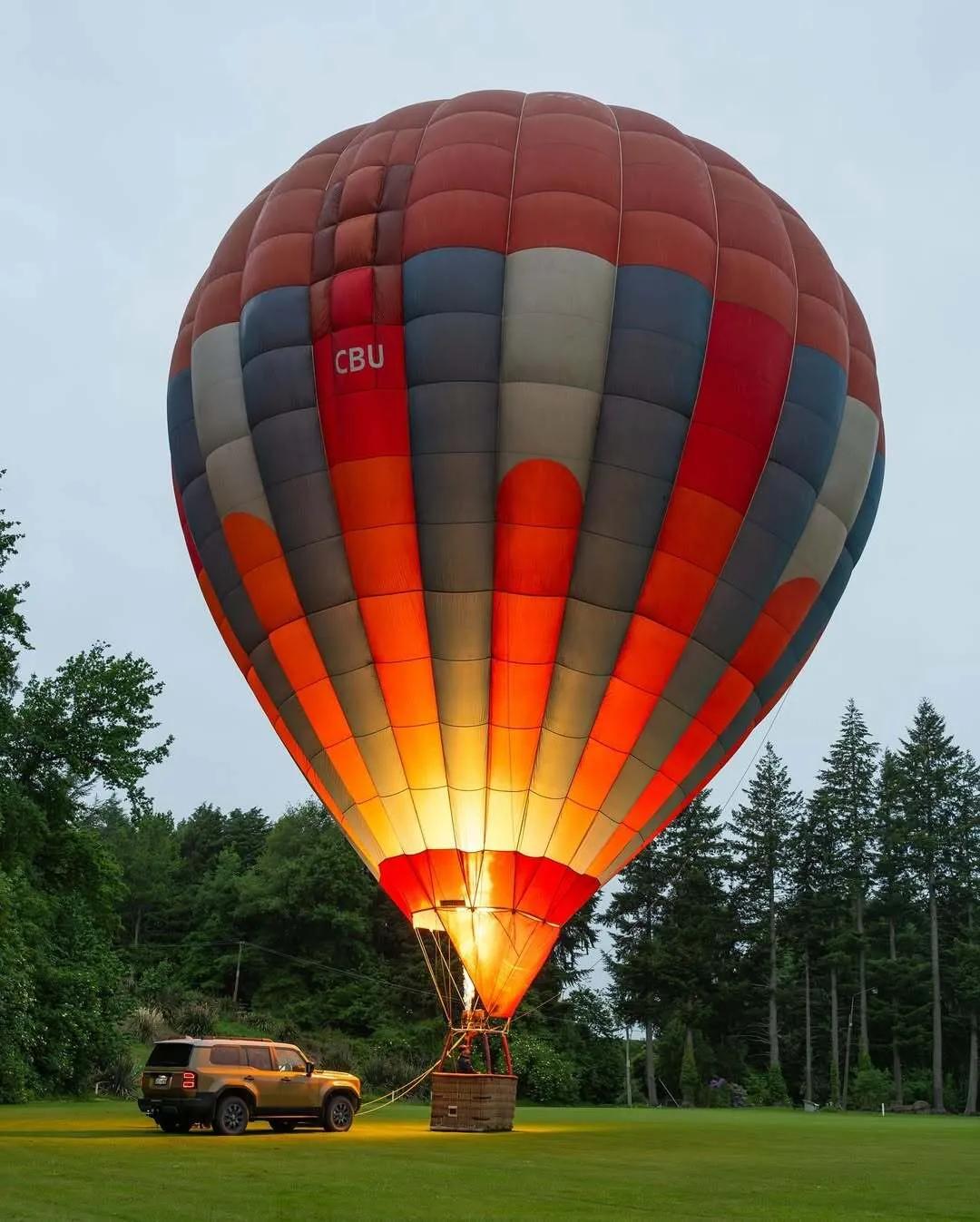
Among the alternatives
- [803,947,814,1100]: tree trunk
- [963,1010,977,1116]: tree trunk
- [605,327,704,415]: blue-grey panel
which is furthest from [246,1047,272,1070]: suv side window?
[803,947,814,1100]: tree trunk

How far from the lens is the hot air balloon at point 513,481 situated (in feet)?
54.5

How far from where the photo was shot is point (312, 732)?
1822 cm

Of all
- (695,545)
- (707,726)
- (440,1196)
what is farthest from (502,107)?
(440,1196)

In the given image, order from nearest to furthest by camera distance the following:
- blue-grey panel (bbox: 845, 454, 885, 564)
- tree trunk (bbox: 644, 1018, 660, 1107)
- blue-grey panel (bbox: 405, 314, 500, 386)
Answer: blue-grey panel (bbox: 405, 314, 500, 386) < blue-grey panel (bbox: 845, 454, 885, 564) < tree trunk (bbox: 644, 1018, 660, 1107)

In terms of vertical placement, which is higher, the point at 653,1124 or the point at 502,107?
the point at 502,107

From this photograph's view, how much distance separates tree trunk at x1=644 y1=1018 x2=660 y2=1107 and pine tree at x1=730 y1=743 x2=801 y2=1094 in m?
5.99

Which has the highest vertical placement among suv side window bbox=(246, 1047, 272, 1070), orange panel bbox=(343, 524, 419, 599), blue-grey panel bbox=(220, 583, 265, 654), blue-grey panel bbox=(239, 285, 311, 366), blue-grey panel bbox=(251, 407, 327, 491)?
blue-grey panel bbox=(239, 285, 311, 366)

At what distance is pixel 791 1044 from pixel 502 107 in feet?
200

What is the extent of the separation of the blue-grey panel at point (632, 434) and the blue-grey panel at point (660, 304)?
954 mm

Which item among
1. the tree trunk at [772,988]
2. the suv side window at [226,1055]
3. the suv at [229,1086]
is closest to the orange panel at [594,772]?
the suv at [229,1086]

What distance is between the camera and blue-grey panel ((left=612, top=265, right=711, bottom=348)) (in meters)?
16.6

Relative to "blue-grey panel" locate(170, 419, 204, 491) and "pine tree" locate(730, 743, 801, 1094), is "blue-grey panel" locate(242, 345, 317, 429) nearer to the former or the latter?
"blue-grey panel" locate(170, 419, 204, 491)

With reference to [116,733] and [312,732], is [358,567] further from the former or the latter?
[116,733]

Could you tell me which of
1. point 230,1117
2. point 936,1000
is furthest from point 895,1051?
point 230,1117
